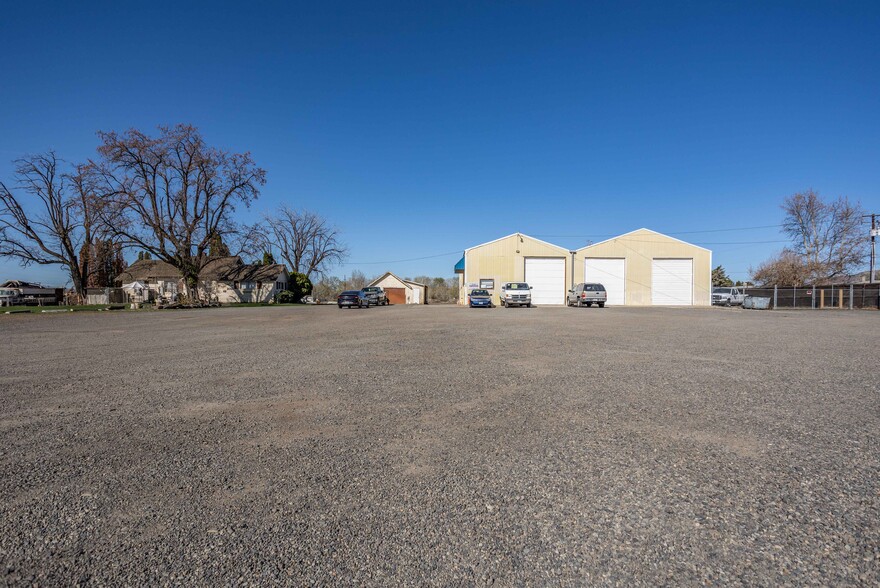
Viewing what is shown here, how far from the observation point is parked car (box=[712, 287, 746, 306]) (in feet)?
125

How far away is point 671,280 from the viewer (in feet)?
124

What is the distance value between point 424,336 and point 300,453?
8.46 meters

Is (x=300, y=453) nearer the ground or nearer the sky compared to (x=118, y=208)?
nearer the ground

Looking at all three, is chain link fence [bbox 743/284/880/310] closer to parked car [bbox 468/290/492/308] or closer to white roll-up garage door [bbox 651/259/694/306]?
white roll-up garage door [bbox 651/259/694/306]

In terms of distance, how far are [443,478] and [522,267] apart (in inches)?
1399

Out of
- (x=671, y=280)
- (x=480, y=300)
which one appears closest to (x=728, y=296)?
(x=671, y=280)

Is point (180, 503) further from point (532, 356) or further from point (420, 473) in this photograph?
point (532, 356)

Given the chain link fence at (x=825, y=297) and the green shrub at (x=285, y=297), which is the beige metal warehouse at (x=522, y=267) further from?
the green shrub at (x=285, y=297)

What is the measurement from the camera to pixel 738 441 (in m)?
3.73

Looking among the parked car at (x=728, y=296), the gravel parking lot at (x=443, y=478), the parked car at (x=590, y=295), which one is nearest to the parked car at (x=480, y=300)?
the parked car at (x=590, y=295)

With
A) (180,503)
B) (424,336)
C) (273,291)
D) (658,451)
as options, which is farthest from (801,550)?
(273,291)

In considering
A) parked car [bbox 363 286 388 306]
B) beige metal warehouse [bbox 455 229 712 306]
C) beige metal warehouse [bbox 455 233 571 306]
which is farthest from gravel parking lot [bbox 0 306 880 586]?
parked car [bbox 363 286 388 306]

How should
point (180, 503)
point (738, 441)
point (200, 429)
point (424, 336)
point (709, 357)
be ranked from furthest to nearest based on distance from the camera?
point (424, 336), point (709, 357), point (200, 429), point (738, 441), point (180, 503)

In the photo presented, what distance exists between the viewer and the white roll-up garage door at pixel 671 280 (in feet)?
124
